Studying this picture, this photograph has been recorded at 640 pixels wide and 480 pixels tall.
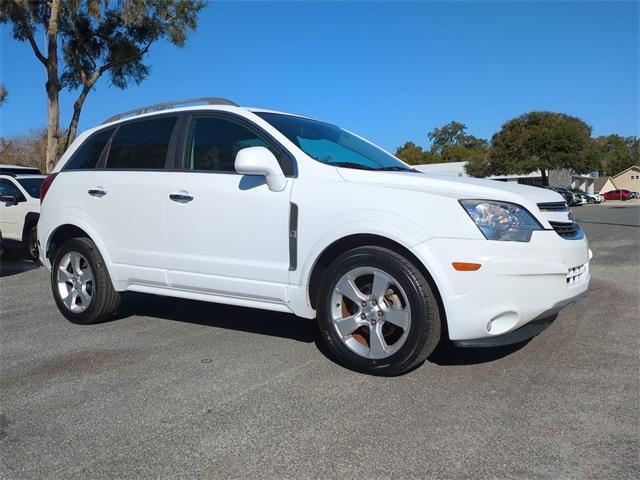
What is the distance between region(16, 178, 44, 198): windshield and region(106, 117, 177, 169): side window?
5.78m

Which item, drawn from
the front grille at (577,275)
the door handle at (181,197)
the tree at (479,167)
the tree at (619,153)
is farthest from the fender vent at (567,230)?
the tree at (619,153)

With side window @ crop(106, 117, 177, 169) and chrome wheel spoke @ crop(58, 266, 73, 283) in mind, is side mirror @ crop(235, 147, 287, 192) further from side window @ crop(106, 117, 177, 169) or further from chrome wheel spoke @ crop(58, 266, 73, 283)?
chrome wheel spoke @ crop(58, 266, 73, 283)

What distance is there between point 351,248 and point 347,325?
1.73 feet

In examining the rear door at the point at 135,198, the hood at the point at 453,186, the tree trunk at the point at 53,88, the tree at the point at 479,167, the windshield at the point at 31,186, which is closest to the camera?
the hood at the point at 453,186

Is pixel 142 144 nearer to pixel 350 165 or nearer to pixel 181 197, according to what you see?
pixel 181 197

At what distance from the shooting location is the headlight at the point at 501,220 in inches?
133

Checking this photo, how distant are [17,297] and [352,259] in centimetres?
499

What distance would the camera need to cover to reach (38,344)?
464 cm

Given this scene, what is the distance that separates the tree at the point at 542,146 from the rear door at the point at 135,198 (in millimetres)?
52080

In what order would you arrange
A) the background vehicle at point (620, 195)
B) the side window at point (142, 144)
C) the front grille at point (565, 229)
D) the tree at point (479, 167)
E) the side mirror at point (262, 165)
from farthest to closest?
the background vehicle at point (620, 195) < the tree at point (479, 167) < the side window at point (142, 144) < the side mirror at point (262, 165) < the front grille at point (565, 229)

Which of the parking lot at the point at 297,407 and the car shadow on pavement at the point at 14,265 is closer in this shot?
the parking lot at the point at 297,407

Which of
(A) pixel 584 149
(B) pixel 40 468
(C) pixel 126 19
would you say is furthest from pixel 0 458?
(A) pixel 584 149

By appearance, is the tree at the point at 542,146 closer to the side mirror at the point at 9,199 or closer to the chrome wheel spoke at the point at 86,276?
the side mirror at the point at 9,199

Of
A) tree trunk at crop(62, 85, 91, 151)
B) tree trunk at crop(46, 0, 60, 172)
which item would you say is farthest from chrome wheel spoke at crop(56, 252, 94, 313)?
tree trunk at crop(62, 85, 91, 151)
